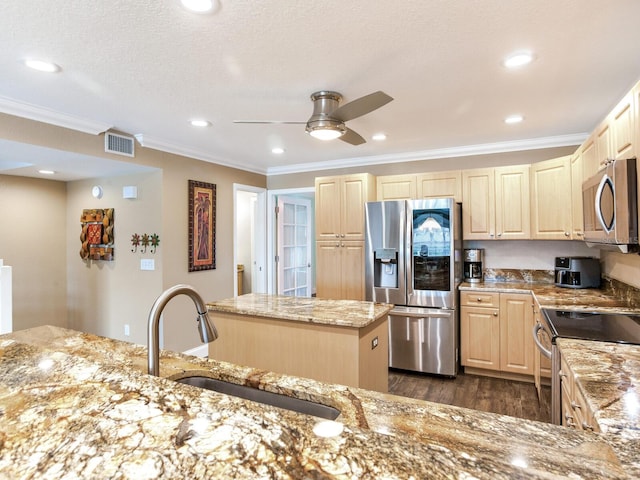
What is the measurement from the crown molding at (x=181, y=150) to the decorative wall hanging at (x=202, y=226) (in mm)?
303

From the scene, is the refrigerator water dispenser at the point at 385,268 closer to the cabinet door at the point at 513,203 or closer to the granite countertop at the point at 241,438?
the cabinet door at the point at 513,203

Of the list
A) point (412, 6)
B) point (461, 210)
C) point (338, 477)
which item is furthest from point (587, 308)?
point (338, 477)

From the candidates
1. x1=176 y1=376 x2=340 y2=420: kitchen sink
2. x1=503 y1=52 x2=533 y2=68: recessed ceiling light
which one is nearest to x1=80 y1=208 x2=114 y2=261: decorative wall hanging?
x1=176 y1=376 x2=340 y2=420: kitchen sink

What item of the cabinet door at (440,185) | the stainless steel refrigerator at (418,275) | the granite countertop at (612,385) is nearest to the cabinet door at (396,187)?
the cabinet door at (440,185)

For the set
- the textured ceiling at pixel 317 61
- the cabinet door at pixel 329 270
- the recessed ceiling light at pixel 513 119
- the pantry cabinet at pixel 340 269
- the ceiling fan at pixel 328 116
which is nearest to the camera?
the textured ceiling at pixel 317 61

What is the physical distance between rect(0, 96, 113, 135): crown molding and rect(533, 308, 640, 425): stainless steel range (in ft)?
12.3

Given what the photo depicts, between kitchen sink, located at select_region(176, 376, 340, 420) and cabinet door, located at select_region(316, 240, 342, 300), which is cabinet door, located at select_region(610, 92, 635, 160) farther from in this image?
cabinet door, located at select_region(316, 240, 342, 300)

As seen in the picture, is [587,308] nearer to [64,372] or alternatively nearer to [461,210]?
[461,210]

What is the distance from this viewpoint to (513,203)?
147 inches

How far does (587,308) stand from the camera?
246 cm

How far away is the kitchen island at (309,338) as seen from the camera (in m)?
2.30

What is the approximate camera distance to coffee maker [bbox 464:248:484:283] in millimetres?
4105

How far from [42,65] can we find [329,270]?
3.11m

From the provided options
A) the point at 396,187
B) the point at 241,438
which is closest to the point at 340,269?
the point at 396,187
